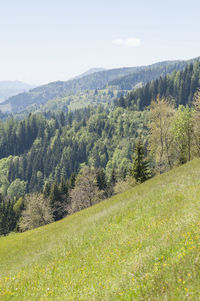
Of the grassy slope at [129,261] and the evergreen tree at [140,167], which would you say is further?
the evergreen tree at [140,167]

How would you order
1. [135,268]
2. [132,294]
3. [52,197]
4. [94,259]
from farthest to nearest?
1. [52,197]
2. [94,259]
3. [135,268]
4. [132,294]

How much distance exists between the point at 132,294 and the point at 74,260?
25.4ft

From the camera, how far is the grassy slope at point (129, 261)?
7360 mm

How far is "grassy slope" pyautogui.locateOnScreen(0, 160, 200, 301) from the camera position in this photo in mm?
7360

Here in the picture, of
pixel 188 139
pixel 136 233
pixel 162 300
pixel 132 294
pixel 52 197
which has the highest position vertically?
pixel 162 300

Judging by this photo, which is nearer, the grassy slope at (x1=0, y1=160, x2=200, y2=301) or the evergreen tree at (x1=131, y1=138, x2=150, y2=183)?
the grassy slope at (x1=0, y1=160, x2=200, y2=301)

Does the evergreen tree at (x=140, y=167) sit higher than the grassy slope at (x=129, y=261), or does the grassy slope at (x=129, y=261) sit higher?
the grassy slope at (x=129, y=261)

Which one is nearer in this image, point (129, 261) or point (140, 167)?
point (129, 261)

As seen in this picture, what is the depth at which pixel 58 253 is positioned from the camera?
1702 cm

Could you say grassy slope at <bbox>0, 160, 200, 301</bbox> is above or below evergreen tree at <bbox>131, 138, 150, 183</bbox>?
above

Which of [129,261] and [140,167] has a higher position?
[129,261]

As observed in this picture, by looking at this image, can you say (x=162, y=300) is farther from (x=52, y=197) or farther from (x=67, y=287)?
(x=52, y=197)

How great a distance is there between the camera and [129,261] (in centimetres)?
1037

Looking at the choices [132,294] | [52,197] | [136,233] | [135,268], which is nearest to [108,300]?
[132,294]
